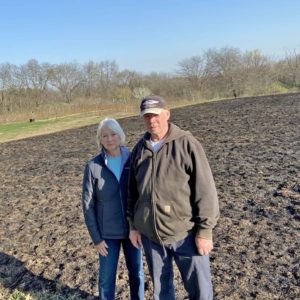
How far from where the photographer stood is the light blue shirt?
9.34ft

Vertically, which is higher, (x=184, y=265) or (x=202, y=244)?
(x=202, y=244)

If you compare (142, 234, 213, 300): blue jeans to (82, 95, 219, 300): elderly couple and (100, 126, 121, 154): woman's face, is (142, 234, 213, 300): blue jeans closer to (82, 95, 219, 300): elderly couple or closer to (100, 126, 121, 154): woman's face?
(82, 95, 219, 300): elderly couple

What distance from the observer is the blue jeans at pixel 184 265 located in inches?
94.0

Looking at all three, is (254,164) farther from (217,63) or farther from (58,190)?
(217,63)

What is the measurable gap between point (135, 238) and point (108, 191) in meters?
0.38

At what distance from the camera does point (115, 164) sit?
2.87 metres

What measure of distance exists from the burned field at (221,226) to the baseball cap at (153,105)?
70.3 inches

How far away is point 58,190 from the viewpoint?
23.9ft

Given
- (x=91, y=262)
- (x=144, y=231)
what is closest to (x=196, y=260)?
(x=144, y=231)

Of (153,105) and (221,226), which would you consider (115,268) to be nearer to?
(153,105)

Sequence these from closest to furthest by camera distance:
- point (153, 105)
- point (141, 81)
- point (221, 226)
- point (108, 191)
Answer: point (153, 105) → point (108, 191) → point (221, 226) → point (141, 81)

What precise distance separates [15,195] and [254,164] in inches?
173

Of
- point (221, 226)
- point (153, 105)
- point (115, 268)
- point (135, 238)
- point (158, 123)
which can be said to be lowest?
point (221, 226)

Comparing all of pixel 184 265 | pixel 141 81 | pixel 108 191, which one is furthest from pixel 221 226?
pixel 141 81
